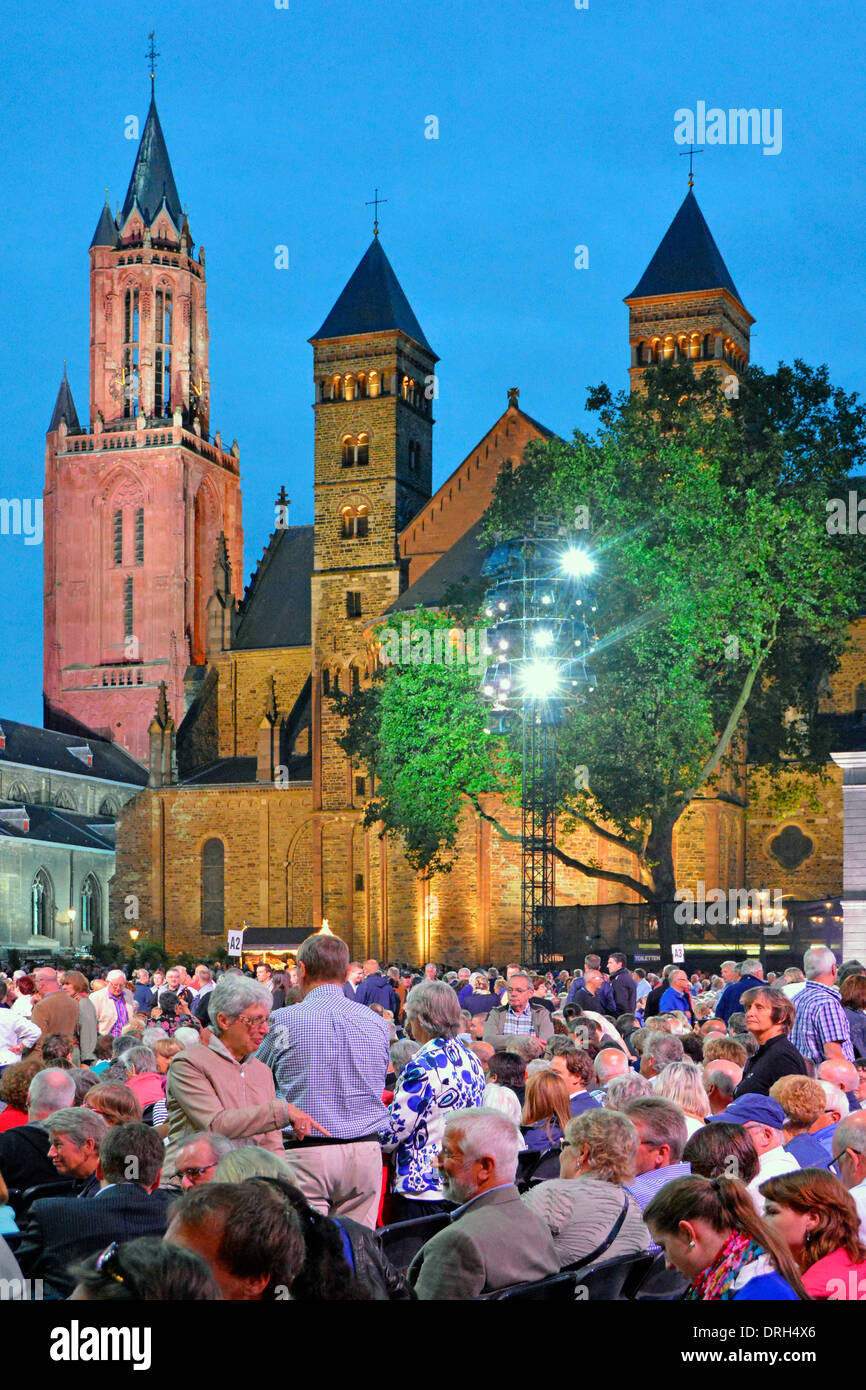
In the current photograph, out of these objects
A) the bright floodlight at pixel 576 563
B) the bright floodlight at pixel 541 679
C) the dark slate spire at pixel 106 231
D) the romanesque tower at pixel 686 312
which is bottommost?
the bright floodlight at pixel 541 679

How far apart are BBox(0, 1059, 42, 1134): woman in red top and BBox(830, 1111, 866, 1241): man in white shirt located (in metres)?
3.70

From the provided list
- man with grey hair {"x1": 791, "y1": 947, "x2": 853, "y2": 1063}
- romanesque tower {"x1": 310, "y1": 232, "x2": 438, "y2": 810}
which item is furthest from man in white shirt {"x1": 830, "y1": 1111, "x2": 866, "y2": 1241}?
romanesque tower {"x1": 310, "y1": 232, "x2": 438, "y2": 810}

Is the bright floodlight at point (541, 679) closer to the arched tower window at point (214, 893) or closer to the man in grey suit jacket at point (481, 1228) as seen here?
the man in grey suit jacket at point (481, 1228)

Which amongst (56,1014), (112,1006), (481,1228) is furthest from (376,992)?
(481,1228)

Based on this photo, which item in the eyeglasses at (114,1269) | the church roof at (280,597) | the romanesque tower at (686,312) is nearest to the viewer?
the eyeglasses at (114,1269)

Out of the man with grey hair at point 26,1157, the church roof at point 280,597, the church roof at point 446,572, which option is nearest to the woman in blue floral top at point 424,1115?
the man with grey hair at point 26,1157

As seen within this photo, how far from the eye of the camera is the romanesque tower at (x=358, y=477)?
51219 millimetres

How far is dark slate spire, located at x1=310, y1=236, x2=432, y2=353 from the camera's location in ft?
175

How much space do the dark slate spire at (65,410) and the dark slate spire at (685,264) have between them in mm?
29369

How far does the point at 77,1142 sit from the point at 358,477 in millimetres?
46390

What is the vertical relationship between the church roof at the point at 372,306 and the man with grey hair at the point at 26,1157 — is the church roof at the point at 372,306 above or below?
above

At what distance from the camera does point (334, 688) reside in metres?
50.9

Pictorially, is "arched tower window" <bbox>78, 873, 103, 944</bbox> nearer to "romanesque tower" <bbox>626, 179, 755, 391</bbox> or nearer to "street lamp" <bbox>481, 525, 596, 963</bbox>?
"romanesque tower" <bbox>626, 179, 755, 391</bbox>
